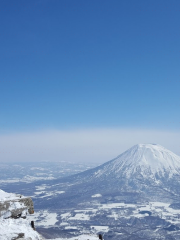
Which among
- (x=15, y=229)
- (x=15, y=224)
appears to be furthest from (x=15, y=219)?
(x=15, y=229)

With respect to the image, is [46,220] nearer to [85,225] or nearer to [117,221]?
[85,225]

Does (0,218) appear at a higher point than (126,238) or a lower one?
higher

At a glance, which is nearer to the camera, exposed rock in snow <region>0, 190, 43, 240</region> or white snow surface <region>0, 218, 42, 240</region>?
white snow surface <region>0, 218, 42, 240</region>

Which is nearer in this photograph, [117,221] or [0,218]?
[0,218]

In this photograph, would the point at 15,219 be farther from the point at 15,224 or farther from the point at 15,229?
the point at 15,229

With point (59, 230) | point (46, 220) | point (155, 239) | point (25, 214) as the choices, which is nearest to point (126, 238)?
point (155, 239)

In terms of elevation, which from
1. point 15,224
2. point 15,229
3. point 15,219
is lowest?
point 15,229

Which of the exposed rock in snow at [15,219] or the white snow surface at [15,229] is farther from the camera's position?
the exposed rock in snow at [15,219]

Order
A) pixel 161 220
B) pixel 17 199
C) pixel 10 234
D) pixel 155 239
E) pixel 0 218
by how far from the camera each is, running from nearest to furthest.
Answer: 1. pixel 10 234
2. pixel 0 218
3. pixel 17 199
4. pixel 155 239
5. pixel 161 220
